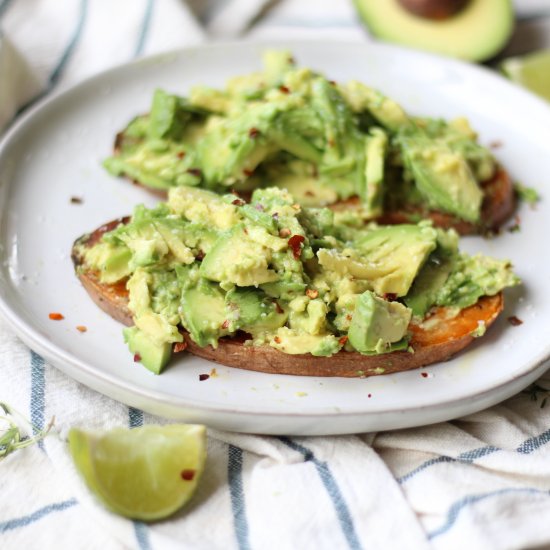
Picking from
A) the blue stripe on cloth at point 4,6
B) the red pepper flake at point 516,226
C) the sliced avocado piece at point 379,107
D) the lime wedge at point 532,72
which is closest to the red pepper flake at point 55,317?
the sliced avocado piece at point 379,107

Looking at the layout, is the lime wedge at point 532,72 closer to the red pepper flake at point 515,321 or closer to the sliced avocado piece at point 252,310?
the red pepper flake at point 515,321

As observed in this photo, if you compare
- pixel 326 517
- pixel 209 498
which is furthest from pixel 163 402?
pixel 326 517

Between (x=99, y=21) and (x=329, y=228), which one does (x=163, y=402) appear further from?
(x=99, y=21)

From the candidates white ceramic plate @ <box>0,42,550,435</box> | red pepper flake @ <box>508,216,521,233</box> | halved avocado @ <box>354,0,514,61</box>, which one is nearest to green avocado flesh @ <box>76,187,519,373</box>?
white ceramic plate @ <box>0,42,550,435</box>

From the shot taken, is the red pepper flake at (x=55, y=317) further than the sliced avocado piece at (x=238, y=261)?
Yes

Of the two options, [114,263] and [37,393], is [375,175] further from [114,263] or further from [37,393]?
[37,393]

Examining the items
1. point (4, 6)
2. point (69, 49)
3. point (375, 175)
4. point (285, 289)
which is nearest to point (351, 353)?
point (285, 289)
